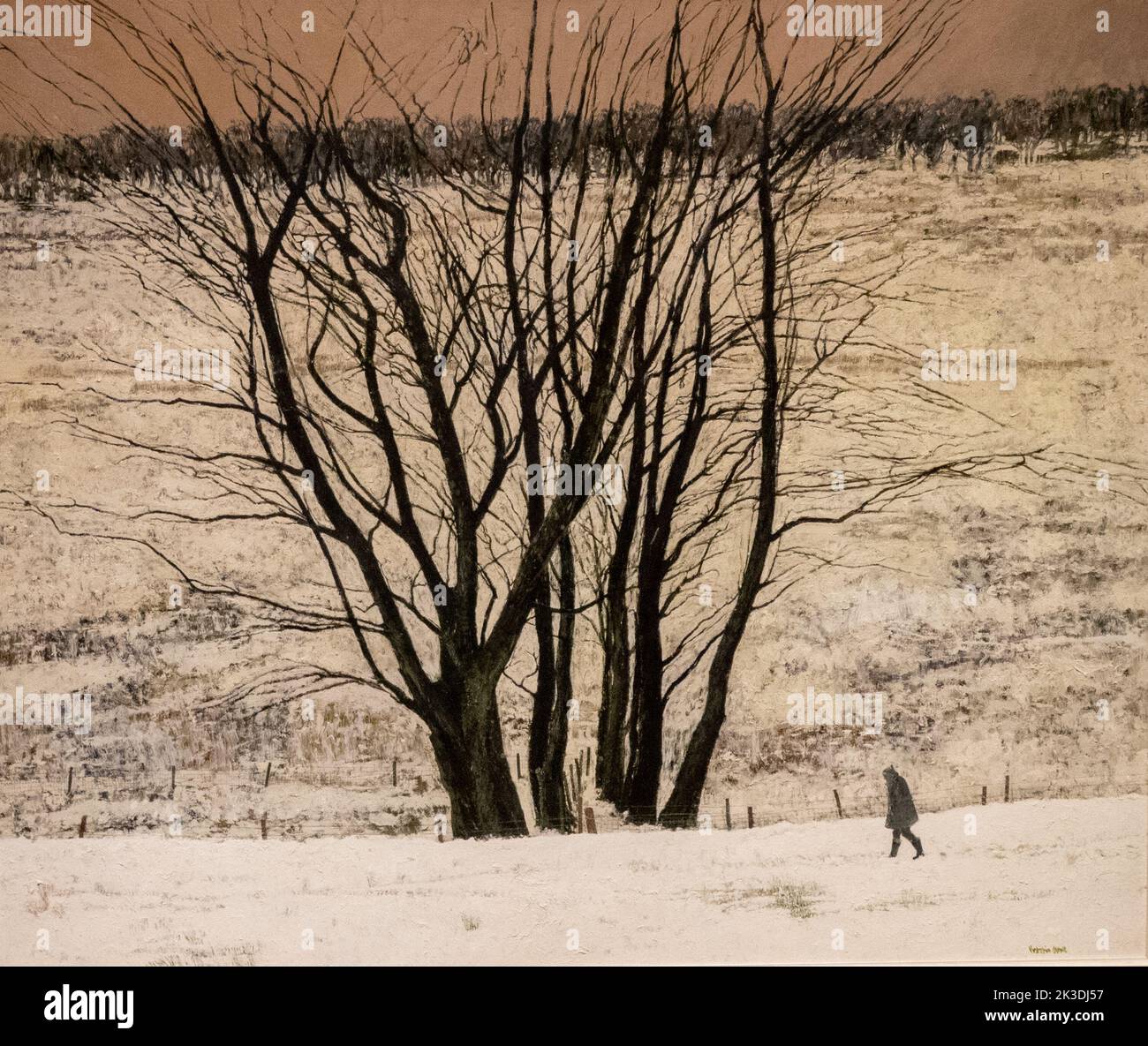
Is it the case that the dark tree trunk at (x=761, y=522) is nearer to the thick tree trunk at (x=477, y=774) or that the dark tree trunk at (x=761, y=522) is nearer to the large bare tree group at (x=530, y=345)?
the large bare tree group at (x=530, y=345)

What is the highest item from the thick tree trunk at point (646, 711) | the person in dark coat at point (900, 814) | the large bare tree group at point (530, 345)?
the large bare tree group at point (530, 345)

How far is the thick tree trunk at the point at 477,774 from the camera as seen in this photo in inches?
105

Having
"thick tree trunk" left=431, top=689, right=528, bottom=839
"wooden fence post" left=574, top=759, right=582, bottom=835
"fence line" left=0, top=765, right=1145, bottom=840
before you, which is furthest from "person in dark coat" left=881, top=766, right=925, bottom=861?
"thick tree trunk" left=431, top=689, right=528, bottom=839

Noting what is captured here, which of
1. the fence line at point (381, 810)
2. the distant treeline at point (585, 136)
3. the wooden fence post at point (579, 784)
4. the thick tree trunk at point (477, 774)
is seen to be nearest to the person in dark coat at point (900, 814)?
the fence line at point (381, 810)

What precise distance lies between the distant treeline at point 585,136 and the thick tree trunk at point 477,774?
1.47 metres

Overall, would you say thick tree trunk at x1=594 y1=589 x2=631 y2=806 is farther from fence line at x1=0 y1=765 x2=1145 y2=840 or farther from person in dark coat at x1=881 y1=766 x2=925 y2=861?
person in dark coat at x1=881 y1=766 x2=925 y2=861

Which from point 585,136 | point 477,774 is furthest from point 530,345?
point 477,774

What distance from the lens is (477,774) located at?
2.69 metres

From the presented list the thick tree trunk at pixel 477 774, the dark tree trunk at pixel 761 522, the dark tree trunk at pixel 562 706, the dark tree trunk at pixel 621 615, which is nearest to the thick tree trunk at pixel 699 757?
the dark tree trunk at pixel 761 522

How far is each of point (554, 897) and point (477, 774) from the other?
377mm

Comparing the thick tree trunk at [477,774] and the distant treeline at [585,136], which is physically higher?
the distant treeline at [585,136]

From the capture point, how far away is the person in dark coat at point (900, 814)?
264 centimetres

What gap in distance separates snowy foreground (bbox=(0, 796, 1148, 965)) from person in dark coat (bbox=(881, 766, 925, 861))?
0.03 metres

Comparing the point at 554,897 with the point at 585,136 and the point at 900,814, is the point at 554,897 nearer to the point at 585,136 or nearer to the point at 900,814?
the point at 900,814
